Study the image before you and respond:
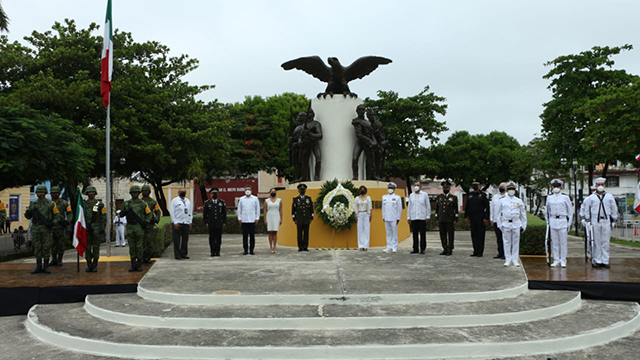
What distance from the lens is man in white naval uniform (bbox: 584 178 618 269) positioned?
9906mm

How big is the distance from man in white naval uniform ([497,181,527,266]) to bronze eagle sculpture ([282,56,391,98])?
6464 mm

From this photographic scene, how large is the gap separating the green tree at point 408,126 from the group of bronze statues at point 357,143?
18829 mm

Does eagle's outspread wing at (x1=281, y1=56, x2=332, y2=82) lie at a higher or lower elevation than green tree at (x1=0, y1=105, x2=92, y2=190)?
higher

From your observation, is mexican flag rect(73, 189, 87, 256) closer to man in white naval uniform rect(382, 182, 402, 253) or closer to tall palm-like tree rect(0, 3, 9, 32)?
man in white naval uniform rect(382, 182, 402, 253)

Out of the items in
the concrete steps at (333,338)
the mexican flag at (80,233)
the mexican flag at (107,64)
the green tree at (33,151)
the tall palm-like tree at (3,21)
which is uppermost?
the tall palm-like tree at (3,21)

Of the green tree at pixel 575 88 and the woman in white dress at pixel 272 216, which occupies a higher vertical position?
the green tree at pixel 575 88

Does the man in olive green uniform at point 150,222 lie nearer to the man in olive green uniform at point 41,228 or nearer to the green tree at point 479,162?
the man in olive green uniform at point 41,228

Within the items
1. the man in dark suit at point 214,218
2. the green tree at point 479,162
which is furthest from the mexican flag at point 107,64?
the green tree at point 479,162

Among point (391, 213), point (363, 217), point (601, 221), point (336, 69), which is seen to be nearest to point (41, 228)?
point (363, 217)

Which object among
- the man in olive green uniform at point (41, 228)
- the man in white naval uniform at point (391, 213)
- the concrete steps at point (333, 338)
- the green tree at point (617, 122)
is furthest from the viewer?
the green tree at point (617, 122)

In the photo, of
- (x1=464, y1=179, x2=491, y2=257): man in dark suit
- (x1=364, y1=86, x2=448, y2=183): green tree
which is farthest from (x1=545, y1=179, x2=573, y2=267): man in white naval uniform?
(x1=364, y1=86, x2=448, y2=183): green tree

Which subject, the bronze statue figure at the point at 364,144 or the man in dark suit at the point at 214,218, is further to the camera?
the bronze statue figure at the point at 364,144

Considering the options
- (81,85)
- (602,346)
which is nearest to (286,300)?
(602,346)

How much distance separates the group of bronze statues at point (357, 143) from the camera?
47.4ft
